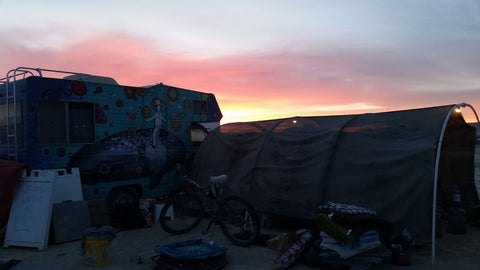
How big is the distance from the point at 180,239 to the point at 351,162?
12.7 ft

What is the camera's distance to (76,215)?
7.86m

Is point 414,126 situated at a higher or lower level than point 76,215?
higher

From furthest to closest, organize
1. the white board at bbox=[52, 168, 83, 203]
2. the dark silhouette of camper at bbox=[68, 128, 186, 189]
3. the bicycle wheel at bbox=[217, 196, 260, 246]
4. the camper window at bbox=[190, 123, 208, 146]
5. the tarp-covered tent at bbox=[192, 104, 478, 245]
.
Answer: the camper window at bbox=[190, 123, 208, 146]
the dark silhouette of camper at bbox=[68, 128, 186, 189]
the white board at bbox=[52, 168, 83, 203]
the bicycle wheel at bbox=[217, 196, 260, 246]
the tarp-covered tent at bbox=[192, 104, 478, 245]

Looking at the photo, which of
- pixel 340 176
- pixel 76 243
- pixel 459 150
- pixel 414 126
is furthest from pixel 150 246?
pixel 459 150

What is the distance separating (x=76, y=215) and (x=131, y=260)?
2.10 meters

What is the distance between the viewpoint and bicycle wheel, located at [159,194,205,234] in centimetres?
829

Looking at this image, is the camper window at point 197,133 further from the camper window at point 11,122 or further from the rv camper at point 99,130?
the camper window at point 11,122

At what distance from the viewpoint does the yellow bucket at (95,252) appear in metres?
6.18

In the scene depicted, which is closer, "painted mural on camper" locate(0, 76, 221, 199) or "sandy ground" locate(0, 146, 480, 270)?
"sandy ground" locate(0, 146, 480, 270)

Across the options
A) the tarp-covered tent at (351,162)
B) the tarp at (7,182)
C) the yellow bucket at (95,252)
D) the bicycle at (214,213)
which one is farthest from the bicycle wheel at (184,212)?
the tarp at (7,182)

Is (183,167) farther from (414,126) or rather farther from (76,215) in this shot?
(414,126)

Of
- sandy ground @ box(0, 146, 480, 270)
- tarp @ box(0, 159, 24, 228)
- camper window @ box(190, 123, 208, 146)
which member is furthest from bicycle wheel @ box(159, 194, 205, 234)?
camper window @ box(190, 123, 208, 146)

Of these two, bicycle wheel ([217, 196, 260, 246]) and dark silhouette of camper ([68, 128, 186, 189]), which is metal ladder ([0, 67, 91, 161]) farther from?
bicycle wheel ([217, 196, 260, 246])

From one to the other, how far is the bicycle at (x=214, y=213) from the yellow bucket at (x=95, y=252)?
6.64 ft
